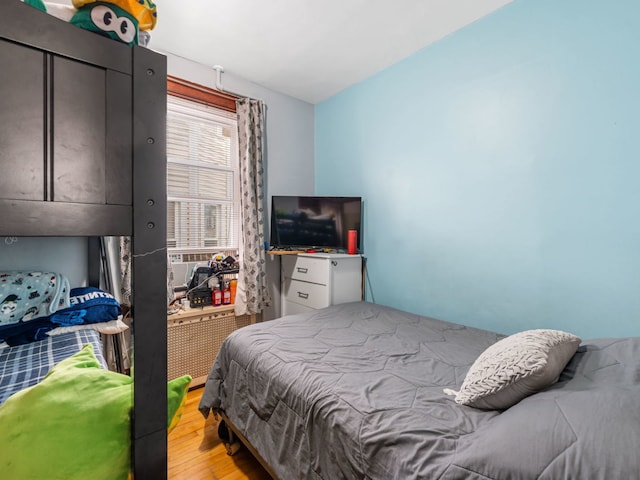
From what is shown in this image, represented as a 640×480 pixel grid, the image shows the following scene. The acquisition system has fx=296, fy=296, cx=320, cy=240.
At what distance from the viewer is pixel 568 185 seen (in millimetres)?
1690

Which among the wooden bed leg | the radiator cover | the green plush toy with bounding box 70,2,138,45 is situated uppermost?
the green plush toy with bounding box 70,2,138,45

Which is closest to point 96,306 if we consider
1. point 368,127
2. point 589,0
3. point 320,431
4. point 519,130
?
point 320,431

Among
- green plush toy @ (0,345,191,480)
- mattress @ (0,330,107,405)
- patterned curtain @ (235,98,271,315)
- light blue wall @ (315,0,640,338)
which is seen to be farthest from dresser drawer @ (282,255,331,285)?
green plush toy @ (0,345,191,480)

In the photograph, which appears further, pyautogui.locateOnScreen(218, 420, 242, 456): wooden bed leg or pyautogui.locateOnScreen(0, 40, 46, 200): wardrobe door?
pyautogui.locateOnScreen(218, 420, 242, 456): wooden bed leg

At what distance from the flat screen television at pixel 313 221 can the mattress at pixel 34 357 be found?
1675mm

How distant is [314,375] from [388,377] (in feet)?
1.02

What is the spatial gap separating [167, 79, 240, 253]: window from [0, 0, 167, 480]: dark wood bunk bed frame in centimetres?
216

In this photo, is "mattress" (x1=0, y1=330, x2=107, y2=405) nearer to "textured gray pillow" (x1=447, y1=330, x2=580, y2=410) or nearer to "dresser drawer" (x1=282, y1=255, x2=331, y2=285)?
"textured gray pillow" (x1=447, y1=330, x2=580, y2=410)

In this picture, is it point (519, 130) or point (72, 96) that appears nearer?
point (72, 96)

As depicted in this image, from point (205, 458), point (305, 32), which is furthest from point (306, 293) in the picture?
point (305, 32)

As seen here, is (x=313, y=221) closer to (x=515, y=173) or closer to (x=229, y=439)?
(x=515, y=173)

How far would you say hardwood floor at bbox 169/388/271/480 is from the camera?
1546 millimetres

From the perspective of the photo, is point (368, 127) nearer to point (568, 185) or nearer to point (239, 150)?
point (239, 150)

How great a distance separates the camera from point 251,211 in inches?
108
